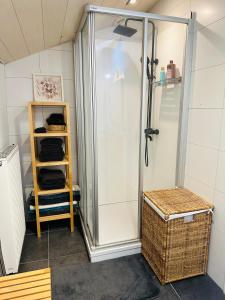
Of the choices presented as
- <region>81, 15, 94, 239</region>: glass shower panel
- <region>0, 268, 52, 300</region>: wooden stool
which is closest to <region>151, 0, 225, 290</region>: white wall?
<region>81, 15, 94, 239</region>: glass shower panel

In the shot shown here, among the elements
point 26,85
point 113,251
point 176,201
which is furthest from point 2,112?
point 176,201

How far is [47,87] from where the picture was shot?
229 cm

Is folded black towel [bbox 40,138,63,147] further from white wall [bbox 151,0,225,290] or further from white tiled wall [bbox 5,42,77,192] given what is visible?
white wall [bbox 151,0,225,290]

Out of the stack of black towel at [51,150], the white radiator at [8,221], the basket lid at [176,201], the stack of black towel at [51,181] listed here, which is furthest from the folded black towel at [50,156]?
the basket lid at [176,201]

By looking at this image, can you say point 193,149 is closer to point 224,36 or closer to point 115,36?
point 224,36

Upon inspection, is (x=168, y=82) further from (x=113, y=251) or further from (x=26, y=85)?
(x=113, y=251)

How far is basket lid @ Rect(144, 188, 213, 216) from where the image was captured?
151 cm

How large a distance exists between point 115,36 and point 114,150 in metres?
1.11

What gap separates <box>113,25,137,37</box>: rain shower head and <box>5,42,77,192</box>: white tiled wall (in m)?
0.64

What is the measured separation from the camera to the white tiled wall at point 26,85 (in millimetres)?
2207

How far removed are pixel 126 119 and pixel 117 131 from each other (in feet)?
0.50

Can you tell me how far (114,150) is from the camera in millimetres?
2246

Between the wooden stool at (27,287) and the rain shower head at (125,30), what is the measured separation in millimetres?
1926

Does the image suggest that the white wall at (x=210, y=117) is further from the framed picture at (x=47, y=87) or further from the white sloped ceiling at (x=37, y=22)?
the framed picture at (x=47, y=87)
